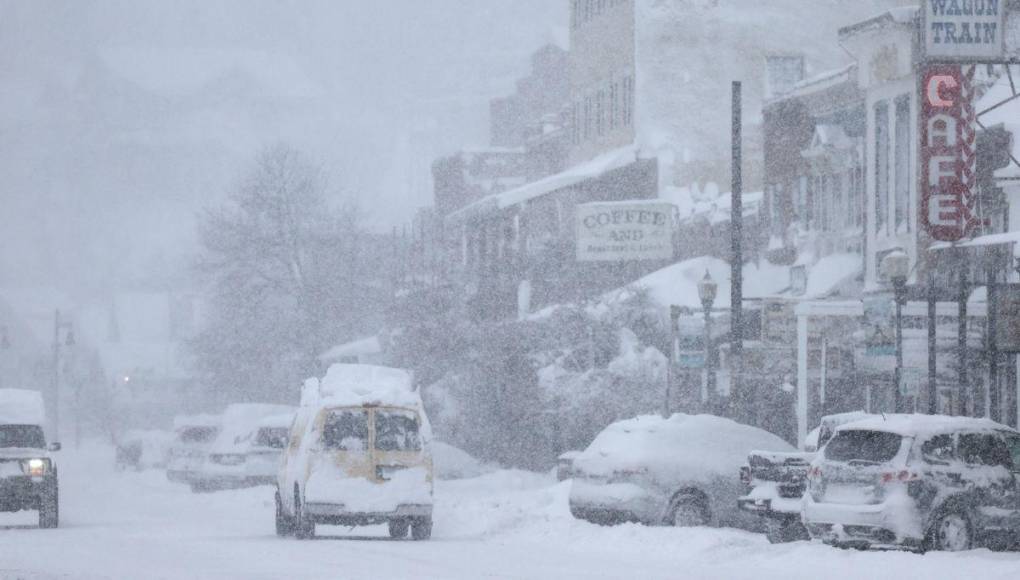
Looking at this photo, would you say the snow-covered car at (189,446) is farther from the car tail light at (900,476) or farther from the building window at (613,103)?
the car tail light at (900,476)

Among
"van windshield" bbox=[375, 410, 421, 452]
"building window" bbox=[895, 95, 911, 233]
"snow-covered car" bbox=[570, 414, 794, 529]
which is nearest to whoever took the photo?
"snow-covered car" bbox=[570, 414, 794, 529]

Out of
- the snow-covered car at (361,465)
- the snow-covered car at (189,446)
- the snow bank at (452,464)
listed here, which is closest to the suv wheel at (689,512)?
the snow-covered car at (361,465)

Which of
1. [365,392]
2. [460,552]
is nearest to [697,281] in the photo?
[365,392]

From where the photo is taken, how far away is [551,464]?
45.3 metres

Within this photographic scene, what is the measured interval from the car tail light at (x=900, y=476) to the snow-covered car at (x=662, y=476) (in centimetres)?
472

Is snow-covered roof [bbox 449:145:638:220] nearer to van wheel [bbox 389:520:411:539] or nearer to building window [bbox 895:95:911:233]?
building window [bbox 895:95:911:233]

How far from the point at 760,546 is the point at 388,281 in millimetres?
53743

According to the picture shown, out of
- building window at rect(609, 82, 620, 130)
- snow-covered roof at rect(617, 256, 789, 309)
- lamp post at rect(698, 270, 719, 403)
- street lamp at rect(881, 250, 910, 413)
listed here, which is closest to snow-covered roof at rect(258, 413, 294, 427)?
lamp post at rect(698, 270, 719, 403)

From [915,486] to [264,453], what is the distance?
876 inches

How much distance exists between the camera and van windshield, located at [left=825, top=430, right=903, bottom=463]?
20.7 meters

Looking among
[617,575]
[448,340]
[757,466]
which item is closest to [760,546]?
[757,466]

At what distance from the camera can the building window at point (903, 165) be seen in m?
36.3

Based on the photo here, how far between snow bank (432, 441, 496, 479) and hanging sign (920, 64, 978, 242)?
47.2 feet

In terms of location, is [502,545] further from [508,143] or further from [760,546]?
[508,143]
